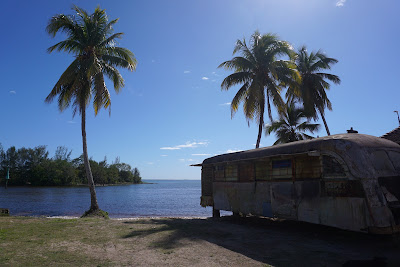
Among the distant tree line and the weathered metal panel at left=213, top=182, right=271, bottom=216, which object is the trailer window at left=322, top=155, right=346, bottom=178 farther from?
the distant tree line

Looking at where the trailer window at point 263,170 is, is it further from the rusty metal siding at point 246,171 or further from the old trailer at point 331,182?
the rusty metal siding at point 246,171

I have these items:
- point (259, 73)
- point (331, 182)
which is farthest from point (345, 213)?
point (259, 73)

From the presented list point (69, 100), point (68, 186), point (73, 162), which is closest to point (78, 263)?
point (69, 100)

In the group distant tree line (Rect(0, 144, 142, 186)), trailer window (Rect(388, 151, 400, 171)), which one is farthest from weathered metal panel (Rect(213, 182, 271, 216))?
distant tree line (Rect(0, 144, 142, 186))

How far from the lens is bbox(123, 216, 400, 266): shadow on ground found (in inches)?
267

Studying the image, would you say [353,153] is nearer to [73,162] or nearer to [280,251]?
[280,251]

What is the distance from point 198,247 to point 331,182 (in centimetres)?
434

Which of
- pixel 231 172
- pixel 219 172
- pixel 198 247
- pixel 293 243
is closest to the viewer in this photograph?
pixel 198 247

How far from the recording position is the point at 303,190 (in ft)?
30.4

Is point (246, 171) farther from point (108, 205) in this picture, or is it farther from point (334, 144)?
point (108, 205)

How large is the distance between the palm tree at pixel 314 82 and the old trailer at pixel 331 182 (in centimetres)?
1691

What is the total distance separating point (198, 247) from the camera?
315 inches

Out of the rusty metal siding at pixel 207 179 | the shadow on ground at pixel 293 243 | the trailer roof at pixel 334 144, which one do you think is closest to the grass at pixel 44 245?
the shadow on ground at pixel 293 243

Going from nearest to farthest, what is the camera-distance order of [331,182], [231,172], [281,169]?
[331,182], [281,169], [231,172]
